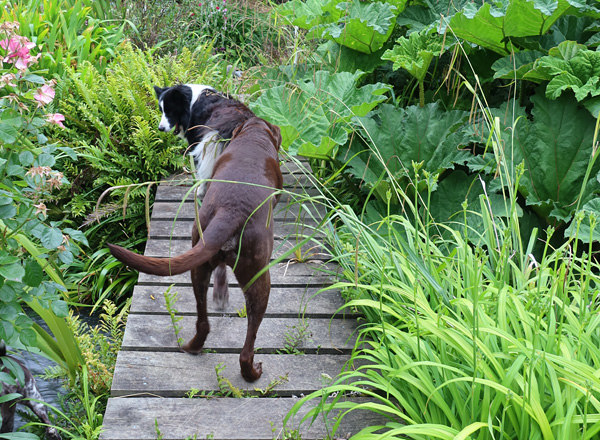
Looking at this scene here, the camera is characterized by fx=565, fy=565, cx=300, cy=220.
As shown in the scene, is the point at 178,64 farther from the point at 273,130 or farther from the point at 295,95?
the point at 273,130

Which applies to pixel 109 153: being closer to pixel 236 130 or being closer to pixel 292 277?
pixel 236 130

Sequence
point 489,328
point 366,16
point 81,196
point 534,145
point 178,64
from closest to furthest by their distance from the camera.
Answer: point 489,328 → point 534,145 → point 81,196 → point 366,16 → point 178,64

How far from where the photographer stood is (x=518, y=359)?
178 cm

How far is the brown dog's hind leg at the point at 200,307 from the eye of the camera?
2356 millimetres

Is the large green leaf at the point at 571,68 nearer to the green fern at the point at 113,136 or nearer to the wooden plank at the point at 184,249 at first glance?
the wooden plank at the point at 184,249

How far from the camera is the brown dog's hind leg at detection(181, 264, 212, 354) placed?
2356 millimetres

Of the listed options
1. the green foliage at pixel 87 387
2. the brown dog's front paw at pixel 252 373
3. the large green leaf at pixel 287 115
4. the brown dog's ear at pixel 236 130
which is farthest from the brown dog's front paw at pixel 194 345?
the large green leaf at pixel 287 115

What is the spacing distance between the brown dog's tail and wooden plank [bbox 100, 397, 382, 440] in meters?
0.64

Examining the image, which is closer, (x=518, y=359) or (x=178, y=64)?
(x=518, y=359)

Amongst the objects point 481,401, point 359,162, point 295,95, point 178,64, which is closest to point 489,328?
point 481,401

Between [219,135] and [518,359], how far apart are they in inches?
80.0

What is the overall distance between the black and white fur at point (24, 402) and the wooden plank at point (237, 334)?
404 mm

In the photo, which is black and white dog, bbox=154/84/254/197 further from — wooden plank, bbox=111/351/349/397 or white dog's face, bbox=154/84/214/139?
wooden plank, bbox=111/351/349/397

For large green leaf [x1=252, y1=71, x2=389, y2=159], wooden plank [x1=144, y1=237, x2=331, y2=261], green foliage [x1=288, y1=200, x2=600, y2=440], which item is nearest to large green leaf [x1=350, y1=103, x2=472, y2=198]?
large green leaf [x1=252, y1=71, x2=389, y2=159]
